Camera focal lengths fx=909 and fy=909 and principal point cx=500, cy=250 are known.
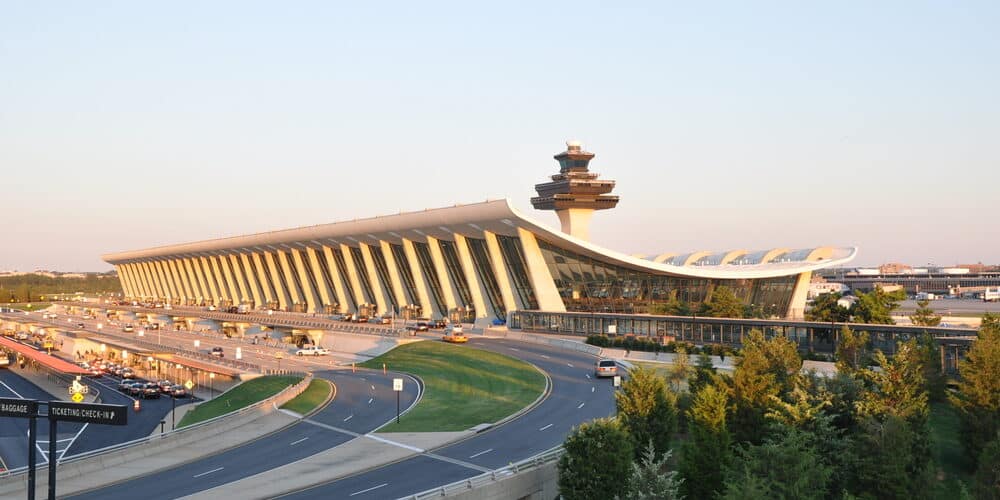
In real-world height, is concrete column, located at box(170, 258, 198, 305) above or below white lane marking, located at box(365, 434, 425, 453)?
above

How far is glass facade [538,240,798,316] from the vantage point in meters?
85.1

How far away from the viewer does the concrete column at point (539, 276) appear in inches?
3263

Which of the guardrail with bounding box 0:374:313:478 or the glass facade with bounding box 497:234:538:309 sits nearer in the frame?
the guardrail with bounding box 0:374:313:478

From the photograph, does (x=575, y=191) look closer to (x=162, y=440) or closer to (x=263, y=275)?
(x=263, y=275)

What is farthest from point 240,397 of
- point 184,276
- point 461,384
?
point 184,276

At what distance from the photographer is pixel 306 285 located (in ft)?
425

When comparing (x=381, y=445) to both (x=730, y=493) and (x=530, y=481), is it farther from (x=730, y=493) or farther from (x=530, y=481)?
(x=730, y=493)

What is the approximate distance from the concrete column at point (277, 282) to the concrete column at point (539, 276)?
64611 mm

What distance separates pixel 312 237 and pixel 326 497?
89.0m

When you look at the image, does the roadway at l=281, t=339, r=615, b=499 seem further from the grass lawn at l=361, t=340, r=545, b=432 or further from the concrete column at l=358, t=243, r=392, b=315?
A: the concrete column at l=358, t=243, r=392, b=315

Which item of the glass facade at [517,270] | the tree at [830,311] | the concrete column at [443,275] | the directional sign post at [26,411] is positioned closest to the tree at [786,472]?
the directional sign post at [26,411]

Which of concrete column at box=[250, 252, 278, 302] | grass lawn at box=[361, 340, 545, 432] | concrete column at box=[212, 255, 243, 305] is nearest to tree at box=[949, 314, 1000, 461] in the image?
grass lawn at box=[361, 340, 545, 432]

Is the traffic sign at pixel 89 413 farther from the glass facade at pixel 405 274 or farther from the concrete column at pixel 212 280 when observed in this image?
the concrete column at pixel 212 280

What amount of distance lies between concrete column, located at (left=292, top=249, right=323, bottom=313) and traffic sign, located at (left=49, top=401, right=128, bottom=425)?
104386 millimetres
